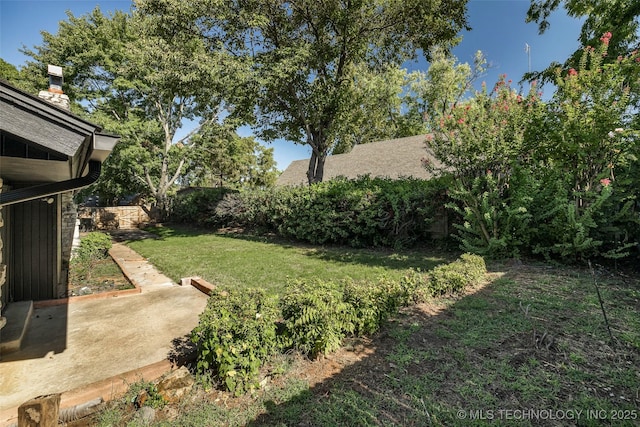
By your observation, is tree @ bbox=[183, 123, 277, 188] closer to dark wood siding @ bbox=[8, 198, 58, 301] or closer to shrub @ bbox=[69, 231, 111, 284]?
shrub @ bbox=[69, 231, 111, 284]

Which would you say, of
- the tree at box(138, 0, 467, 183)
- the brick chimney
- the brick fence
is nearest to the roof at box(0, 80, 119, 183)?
the brick chimney

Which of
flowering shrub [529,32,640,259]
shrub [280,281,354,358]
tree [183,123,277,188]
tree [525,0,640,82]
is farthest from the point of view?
tree [183,123,277,188]

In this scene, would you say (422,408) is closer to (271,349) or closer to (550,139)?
(271,349)

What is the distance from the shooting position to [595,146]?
225 inches

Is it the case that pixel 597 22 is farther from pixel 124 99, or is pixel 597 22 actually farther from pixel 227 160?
pixel 227 160

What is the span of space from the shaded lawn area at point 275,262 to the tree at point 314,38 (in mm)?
5368

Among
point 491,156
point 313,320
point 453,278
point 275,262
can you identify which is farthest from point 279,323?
point 491,156

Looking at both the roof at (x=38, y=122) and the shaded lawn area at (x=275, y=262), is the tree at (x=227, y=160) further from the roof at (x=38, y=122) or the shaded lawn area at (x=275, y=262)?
the roof at (x=38, y=122)

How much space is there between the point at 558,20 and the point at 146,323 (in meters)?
16.5

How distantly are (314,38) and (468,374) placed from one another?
13.3m

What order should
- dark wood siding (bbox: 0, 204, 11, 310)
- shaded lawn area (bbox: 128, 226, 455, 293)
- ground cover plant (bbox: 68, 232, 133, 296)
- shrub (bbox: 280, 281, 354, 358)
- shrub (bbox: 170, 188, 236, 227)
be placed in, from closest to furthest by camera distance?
shrub (bbox: 280, 281, 354, 358)
dark wood siding (bbox: 0, 204, 11, 310)
ground cover plant (bbox: 68, 232, 133, 296)
shaded lawn area (bbox: 128, 226, 455, 293)
shrub (bbox: 170, 188, 236, 227)

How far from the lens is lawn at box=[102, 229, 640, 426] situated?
2.18 m

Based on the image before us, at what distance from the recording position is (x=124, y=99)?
1858 cm

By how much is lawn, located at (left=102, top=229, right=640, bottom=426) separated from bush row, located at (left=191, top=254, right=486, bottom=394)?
146 millimetres
